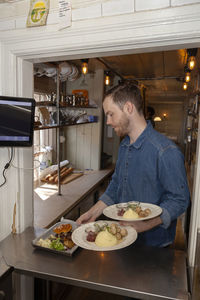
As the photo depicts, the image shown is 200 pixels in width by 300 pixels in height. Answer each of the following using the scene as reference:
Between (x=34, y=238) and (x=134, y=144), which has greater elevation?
(x=134, y=144)

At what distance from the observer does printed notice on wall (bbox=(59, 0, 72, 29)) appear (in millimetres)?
1267

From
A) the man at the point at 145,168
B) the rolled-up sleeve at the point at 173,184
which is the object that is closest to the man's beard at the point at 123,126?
the man at the point at 145,168

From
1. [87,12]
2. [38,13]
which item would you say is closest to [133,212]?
[87,12]

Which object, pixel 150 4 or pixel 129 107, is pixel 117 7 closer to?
pixel 150 4

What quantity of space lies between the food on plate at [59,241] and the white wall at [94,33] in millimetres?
337

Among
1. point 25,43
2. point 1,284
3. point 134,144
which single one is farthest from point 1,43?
point 1,284

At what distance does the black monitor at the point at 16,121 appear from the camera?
134 centimetres

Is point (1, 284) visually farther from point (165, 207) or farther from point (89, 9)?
point (89, 9)

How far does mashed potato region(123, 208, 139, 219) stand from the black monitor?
67 centimetres

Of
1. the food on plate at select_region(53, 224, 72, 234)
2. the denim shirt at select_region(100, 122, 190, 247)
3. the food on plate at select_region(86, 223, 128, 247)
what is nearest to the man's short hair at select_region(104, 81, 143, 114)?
the denim shirt at select_region(100, 122, 190, 247)

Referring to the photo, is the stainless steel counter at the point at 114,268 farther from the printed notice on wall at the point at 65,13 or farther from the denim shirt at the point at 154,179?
the printed notice on wall at the point at 65,13

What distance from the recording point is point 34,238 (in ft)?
5.09

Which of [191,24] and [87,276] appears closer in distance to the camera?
[191,24]

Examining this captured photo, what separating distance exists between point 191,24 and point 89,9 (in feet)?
1.66
